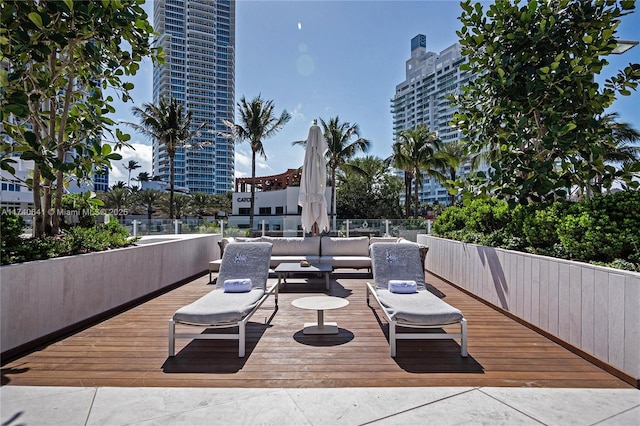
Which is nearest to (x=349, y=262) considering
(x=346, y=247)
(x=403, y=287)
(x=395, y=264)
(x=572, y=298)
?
(x=346, y=247)

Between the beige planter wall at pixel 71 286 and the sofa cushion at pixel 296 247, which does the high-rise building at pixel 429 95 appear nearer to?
the sofa cushion at pixel 296 247

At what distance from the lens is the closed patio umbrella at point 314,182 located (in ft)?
23.1

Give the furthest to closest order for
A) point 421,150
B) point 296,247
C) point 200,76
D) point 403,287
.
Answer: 1. point 200,76
2. point 421,150
3. point 296,247
4. point 403,287

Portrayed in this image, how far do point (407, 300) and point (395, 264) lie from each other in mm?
875

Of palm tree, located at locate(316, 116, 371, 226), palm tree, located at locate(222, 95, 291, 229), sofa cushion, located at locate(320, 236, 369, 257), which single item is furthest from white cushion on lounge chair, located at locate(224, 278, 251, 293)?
palm tree, located at locate(316, 116, 371, 226)

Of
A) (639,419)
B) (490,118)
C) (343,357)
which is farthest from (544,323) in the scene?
(490,118)

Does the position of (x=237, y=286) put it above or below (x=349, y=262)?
above

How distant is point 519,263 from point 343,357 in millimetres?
2705

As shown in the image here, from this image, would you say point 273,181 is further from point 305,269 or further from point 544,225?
point 544,225

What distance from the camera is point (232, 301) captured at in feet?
12.8

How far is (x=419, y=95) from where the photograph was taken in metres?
101

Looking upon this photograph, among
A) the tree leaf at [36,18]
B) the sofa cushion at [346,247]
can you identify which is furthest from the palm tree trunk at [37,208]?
the sofa cushion at [346,247]

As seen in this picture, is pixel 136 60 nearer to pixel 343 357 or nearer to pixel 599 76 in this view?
pixel 343 357

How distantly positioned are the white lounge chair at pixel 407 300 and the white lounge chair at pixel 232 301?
1509 millimetres
